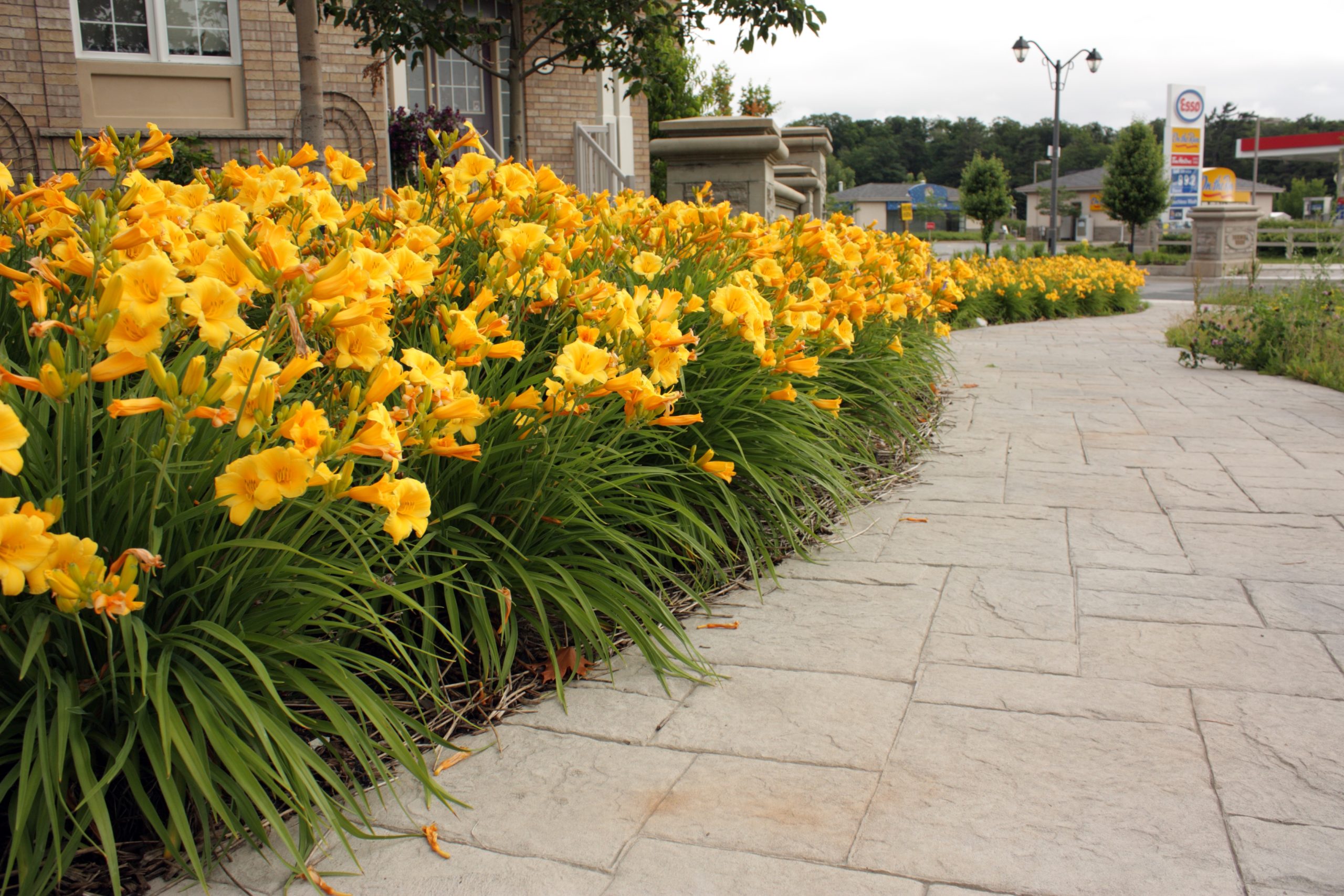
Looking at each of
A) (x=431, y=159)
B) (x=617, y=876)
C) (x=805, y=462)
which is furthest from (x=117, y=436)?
(x=431, y=159)

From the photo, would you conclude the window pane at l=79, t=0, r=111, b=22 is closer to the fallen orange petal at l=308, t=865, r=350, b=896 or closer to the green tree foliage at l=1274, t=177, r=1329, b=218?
the fallen orange petal at l=308, t=865, r=350, b=896

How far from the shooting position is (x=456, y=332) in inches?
82.5

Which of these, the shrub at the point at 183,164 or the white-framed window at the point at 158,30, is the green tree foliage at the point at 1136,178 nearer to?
the white-framed window at the point at 158,30

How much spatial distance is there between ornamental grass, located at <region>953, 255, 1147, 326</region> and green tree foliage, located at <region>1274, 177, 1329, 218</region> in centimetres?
4879

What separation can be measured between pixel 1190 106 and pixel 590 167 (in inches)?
1380

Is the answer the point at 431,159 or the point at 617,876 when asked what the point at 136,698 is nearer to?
the point at 617,876

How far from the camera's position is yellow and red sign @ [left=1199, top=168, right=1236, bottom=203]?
39250 mm

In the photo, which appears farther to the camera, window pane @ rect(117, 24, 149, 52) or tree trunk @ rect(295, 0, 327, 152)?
window pane @ rect(117, 24, 149, 52)

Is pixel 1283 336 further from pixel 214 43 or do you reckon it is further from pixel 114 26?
pixel 114 26

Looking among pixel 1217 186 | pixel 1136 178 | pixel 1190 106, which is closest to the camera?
pixel 1136 178

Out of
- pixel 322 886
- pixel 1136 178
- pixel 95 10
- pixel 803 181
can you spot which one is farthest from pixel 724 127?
pixel 1136 178

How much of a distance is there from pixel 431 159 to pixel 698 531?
29.1 ft

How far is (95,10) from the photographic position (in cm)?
954

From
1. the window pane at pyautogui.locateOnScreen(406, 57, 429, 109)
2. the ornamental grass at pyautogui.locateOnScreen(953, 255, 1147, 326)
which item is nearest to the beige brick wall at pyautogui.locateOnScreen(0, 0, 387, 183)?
the window pane at pyautogui.locateOnScreen(406, 57, 429, 109)
